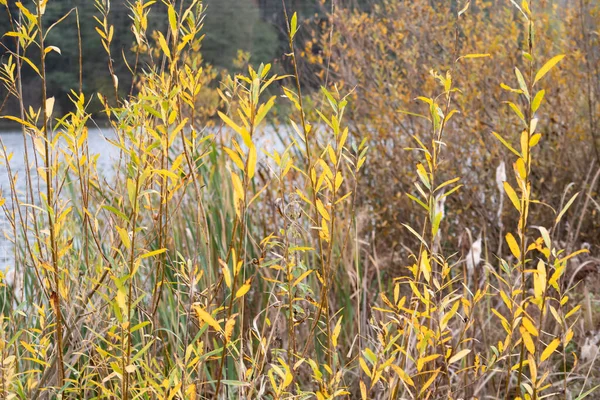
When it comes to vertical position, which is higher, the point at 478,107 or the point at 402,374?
the point at 402,374

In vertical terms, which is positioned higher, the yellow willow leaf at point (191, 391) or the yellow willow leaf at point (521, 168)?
the yellow willow leaf at point (521, 168)

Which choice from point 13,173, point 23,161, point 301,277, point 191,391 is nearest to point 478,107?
point 301,277

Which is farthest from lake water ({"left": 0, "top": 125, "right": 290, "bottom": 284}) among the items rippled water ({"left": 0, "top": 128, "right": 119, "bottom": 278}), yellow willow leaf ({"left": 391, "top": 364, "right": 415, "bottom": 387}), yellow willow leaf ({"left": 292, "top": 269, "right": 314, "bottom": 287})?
yellow willow leaf ({"left": 391, "top": 364, "right": 415, "bottom": 387})

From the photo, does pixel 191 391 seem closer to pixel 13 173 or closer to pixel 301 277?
pixel 301 277

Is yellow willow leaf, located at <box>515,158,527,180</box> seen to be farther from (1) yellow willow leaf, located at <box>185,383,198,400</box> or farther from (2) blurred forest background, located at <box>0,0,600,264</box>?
(2) blurred forest background, located at <box>0,0,600,264</box>

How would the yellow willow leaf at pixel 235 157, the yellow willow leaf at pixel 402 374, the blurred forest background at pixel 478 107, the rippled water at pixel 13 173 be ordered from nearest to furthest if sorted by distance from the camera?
the yellow willow leaf at pixel 235 157
the yellow willow leaf at pixel 402 374
the rippled water at pixel 13 173
the blurred forest background at pixel 478 107

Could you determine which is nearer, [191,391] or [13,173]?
[191,391]

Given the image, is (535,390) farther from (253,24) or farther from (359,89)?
(253,24)

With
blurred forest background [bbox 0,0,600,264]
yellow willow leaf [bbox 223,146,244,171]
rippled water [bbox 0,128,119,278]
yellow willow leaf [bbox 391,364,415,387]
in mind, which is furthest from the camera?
blurred forest background [bbox 0,0,600,264]

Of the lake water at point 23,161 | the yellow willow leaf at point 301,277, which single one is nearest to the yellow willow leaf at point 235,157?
the lake water at point 23,161

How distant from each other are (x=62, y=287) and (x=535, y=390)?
0.77 metres

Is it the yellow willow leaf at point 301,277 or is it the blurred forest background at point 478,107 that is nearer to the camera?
the yellow willow leaf at point 301,277

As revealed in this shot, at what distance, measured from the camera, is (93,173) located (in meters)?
1.47

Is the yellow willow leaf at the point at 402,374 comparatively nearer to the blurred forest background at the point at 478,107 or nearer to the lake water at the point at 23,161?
the lake water at the point at 23,161
